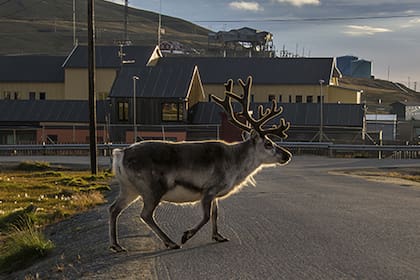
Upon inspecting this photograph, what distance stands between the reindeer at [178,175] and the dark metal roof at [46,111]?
158 ft

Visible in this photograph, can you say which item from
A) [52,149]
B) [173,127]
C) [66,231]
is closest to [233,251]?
[66,231]

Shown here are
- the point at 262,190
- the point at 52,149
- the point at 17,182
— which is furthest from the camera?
the point at 52,149

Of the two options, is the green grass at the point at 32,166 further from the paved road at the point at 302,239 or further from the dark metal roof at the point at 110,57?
the dark metal roof at the point at 110,57

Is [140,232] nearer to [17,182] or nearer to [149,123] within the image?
[17,182]

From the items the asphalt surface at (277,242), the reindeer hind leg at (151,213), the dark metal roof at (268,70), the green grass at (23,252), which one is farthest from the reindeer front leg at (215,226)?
the dark metal roof at (268,70)

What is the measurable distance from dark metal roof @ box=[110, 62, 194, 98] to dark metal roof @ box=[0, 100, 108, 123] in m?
2.95

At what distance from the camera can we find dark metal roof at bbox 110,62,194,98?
185ft

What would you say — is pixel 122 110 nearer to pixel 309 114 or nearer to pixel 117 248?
pixel 309 114

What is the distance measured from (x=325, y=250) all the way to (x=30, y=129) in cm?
4796

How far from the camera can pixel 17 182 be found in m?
26.2

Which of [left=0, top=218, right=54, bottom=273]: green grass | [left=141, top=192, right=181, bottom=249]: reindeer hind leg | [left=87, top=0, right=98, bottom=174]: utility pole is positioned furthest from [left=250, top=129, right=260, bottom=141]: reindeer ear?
[left=87, top=0, right=98, bottom=174]: utility pole

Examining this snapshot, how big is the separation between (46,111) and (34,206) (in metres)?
42.6

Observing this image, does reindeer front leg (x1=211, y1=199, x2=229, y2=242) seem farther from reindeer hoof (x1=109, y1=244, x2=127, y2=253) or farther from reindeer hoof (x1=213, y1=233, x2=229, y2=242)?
reindeer hoof (x1=109, y1=244, x2=127, y2=253)

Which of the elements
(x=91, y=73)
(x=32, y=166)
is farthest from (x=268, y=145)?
(x=32, y=166)
